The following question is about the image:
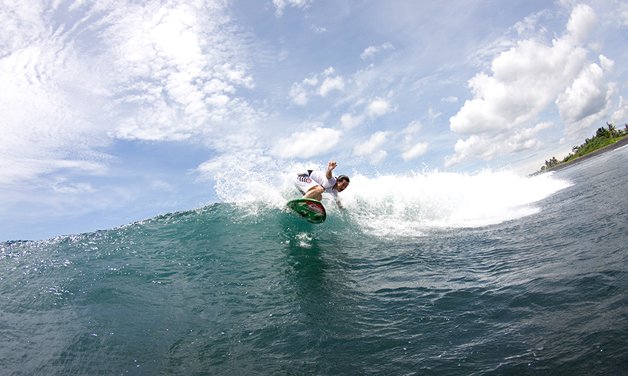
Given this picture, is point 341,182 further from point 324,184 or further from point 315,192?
point 315,192

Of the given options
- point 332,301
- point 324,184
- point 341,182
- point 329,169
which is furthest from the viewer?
point 324,184

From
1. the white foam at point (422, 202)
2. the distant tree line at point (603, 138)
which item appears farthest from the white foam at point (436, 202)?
the distant tree line at point (603, 138)

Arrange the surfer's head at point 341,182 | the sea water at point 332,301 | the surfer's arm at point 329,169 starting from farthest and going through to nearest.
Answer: the surfer's head at point 341,182 < the surfer's arm at point 329,169 < the sea water at point 332,301

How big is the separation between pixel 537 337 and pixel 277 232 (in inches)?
317

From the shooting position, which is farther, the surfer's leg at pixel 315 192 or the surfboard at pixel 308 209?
the surfer's leg at pixel 315 192

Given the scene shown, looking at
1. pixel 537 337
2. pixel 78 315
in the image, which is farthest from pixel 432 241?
pixel 78 315

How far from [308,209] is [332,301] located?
16.2 ft

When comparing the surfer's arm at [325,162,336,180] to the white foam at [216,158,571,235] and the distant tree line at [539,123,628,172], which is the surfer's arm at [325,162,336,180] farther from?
the distant tree line at [539,123,628,172]

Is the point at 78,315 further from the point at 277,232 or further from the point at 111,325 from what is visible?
the point at 277,232

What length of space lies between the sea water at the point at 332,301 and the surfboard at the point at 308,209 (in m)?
0.74

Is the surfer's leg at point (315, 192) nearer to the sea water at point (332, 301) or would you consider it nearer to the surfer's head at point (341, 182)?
the surfer's head at point (341, 182)

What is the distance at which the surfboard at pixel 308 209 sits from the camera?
9.48 metres

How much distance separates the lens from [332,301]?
16.3ft

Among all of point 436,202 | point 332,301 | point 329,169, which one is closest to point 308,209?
point 329,169
